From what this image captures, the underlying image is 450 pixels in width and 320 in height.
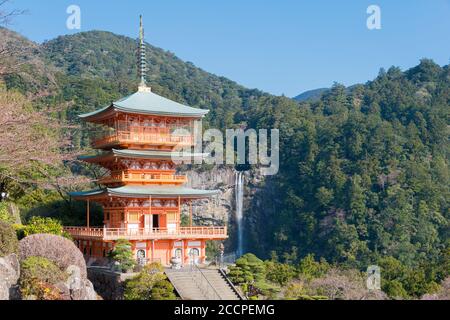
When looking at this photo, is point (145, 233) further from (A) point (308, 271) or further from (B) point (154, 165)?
(A) point (308, 271)

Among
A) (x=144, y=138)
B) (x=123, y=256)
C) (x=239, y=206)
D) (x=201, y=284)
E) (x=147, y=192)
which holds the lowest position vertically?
(x=239, y=206)

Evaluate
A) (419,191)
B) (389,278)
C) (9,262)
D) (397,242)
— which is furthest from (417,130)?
(9,262)

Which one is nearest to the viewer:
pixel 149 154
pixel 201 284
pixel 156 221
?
pixel 201 284

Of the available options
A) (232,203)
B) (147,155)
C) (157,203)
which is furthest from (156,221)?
(232,203)

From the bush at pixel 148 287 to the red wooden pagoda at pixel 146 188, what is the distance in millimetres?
4323

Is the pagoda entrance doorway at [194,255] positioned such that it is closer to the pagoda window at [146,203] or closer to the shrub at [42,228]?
the pagoda window at [146,203]

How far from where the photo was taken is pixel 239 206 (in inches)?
2699

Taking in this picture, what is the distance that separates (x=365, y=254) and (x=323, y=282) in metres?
32.7

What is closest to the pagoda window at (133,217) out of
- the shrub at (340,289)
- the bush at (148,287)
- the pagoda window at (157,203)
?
the pagoda window at (157,203)

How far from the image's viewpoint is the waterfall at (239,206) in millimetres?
67375

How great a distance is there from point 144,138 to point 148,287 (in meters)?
8.94

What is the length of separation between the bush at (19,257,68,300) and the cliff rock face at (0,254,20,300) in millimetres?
237
